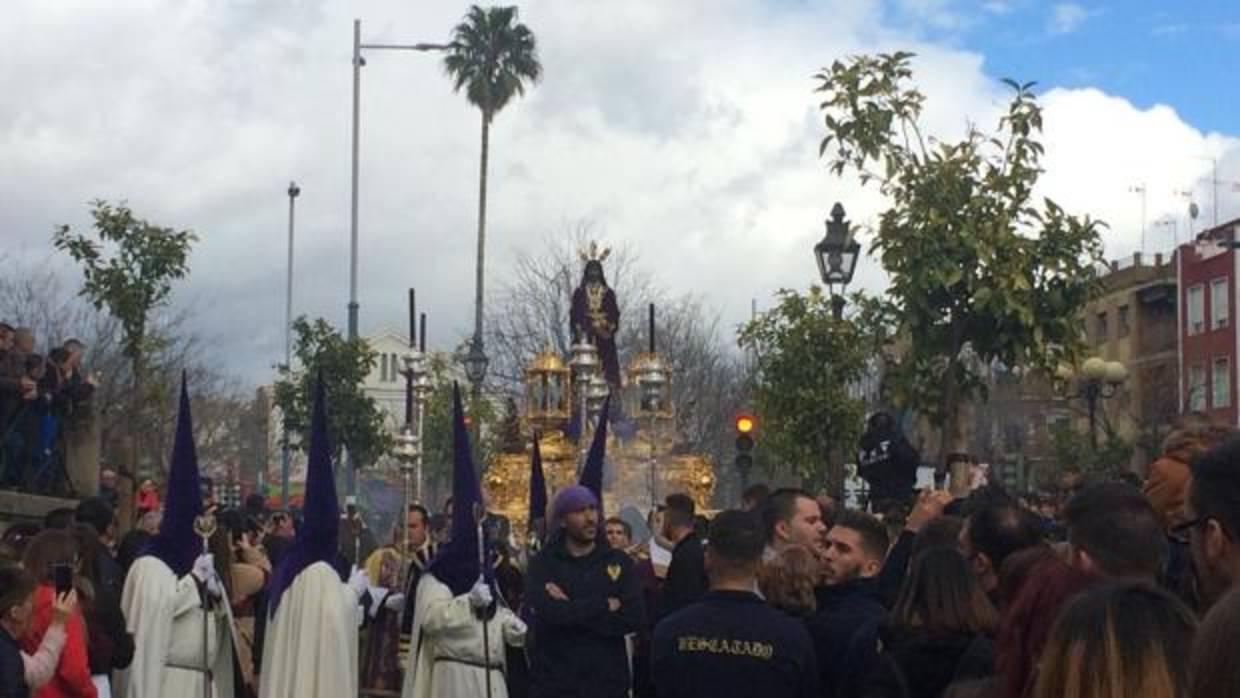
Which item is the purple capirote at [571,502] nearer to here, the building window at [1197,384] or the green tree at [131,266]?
the green tree at [131,266]

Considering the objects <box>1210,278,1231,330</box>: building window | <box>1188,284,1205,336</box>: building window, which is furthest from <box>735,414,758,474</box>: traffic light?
<box>1188,284,1205,336</box>: building window

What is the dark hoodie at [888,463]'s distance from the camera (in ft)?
51.1

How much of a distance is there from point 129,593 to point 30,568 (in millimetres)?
3065

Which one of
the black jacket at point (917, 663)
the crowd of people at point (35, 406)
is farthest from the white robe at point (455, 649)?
the crowd of people at point (35, 406)

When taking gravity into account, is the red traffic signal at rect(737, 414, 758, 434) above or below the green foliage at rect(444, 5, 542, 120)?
below

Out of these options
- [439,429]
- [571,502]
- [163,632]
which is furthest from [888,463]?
[439,429]

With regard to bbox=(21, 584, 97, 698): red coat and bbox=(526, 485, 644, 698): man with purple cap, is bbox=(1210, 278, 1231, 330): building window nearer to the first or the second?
bbox=(526, 485, 644, 698): man with purple cap

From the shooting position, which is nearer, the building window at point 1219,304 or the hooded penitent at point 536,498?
the hooded penitent at point 536,498

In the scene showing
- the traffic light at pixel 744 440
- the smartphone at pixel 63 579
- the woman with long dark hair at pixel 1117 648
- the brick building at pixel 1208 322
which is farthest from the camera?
the brick building at pixel 1208 322

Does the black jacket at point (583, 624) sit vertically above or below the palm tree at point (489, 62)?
below

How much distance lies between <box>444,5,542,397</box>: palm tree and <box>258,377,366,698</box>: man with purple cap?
53545 millimetres

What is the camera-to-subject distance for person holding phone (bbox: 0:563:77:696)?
9.38 metres

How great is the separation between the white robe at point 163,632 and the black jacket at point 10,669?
3.96m

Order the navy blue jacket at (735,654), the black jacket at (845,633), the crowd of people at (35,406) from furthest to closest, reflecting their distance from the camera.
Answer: the crowd of people at (35,406) → the black jacket at (845,633) → the navy blue jacket at (735,654)
